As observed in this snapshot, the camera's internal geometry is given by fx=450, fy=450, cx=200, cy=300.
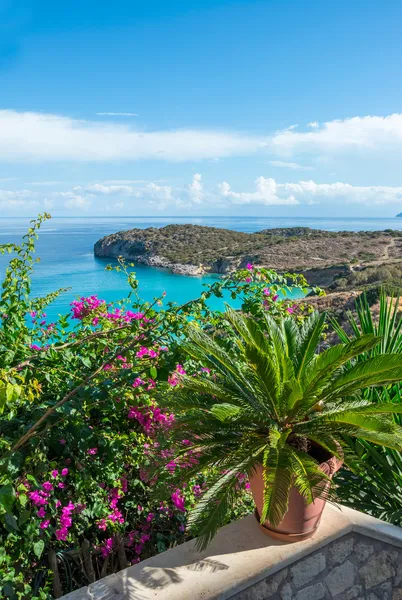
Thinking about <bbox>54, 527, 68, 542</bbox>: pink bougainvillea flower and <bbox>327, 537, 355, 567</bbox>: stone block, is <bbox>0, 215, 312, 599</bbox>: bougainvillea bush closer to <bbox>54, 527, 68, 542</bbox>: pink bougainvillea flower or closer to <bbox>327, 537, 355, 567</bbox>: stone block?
<bbox>54, 527, 68, 542</bbox>: pink bougainvillea flower

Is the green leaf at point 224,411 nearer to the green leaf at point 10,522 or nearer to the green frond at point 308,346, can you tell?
the green frond at point 308,346

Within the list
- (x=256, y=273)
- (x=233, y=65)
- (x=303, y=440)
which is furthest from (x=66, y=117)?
(x=303, y=440)

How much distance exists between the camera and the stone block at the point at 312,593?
2395 millimetres

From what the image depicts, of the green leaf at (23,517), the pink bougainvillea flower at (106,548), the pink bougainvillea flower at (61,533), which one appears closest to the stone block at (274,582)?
the pink bougainvillea flower at (106,548)

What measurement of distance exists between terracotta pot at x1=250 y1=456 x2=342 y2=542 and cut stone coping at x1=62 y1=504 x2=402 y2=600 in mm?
49

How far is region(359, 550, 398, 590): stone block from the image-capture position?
259 centimetres

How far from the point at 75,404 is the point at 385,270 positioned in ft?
84.9

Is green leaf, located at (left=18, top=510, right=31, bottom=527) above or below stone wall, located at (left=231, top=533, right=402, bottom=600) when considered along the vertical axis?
above

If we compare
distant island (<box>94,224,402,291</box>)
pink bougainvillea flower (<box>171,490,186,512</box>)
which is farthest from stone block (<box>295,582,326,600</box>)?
distant island (<box>94,224,402,291</box>)

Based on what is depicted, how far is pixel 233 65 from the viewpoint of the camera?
1571cm


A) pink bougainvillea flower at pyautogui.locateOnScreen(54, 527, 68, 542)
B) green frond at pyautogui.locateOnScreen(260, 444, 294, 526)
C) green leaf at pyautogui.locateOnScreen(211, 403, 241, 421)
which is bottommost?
pink bougainvillea flower at pyautogui.locateOnScreen(54, 527, 68, 542)

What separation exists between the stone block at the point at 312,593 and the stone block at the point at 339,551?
0.43ft

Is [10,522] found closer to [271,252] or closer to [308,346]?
[308,346]

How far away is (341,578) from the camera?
2537 mm
